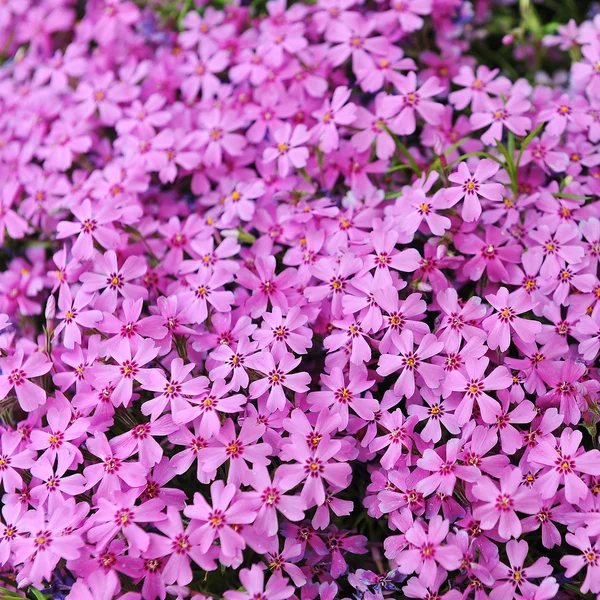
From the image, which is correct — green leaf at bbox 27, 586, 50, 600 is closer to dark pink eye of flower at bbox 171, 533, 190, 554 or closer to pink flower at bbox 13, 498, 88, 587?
pink flower at bbox 13, 498, 88, 587

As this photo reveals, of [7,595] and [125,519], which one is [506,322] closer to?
[125,519]

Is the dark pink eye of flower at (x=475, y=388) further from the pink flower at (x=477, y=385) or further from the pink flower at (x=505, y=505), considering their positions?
the pink flower at (x=505, y=505)

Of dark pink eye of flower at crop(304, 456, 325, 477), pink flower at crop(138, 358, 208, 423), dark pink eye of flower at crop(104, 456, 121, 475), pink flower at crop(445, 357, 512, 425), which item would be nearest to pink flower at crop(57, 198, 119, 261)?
pink flower at crop(138, 358, 208, 423)

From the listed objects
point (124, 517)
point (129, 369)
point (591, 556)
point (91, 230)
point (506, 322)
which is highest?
point (91, 230)

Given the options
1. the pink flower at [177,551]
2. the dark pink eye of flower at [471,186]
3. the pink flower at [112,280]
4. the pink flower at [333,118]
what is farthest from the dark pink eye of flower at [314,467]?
the pink flower at [333,118]

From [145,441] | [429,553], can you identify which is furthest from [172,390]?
[429,553]

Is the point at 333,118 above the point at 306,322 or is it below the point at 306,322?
above

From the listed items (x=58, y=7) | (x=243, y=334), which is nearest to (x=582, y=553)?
(x=243, y=334)

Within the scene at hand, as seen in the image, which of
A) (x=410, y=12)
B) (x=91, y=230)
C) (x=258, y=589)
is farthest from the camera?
(x=410, y=12)
